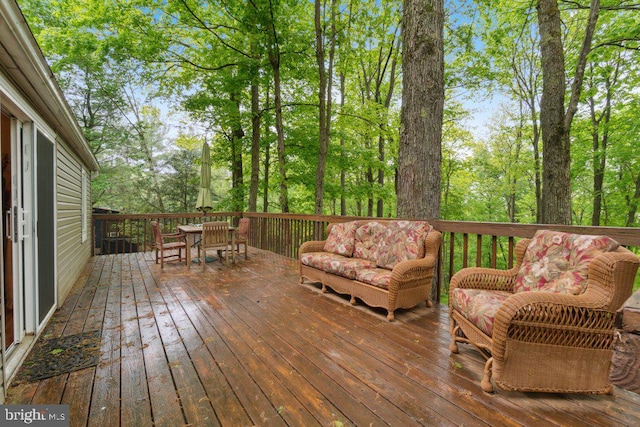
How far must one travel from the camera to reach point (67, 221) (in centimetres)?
404

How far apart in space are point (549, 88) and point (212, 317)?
627 centimetres

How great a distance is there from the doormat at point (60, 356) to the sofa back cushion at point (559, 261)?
10.6 ft

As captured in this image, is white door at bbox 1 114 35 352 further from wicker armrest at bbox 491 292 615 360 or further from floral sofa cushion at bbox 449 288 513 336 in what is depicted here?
wicker armrest at bbox 491 292 615 360

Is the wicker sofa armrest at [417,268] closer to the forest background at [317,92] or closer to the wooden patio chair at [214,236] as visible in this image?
the wooden patio chair at [214,236]

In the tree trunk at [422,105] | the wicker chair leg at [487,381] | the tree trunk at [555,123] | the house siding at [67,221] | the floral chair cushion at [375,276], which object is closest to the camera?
the wicker chair leg at [487,381]

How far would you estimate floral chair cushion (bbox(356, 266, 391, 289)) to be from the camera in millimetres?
3004

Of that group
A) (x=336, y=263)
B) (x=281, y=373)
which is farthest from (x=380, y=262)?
(x=281, y=373)

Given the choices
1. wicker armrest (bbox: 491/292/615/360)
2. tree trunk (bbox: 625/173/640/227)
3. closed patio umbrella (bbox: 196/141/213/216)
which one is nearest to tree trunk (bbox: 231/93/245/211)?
closed patio umbrella (bbox: 196/141/213/216)

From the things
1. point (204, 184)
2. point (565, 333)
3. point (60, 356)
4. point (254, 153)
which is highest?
point (254, 153)

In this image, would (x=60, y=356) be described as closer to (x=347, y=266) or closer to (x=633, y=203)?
(x=347, y=266)

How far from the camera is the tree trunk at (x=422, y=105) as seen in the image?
3619 millimetres

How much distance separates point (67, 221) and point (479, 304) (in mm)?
5086

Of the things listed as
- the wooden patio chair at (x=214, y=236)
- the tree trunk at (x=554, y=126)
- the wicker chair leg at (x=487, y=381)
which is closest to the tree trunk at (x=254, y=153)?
the wooden patio chair at (x=214, y=236)

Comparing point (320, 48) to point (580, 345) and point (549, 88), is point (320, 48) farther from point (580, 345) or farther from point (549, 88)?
point (580, 345)
